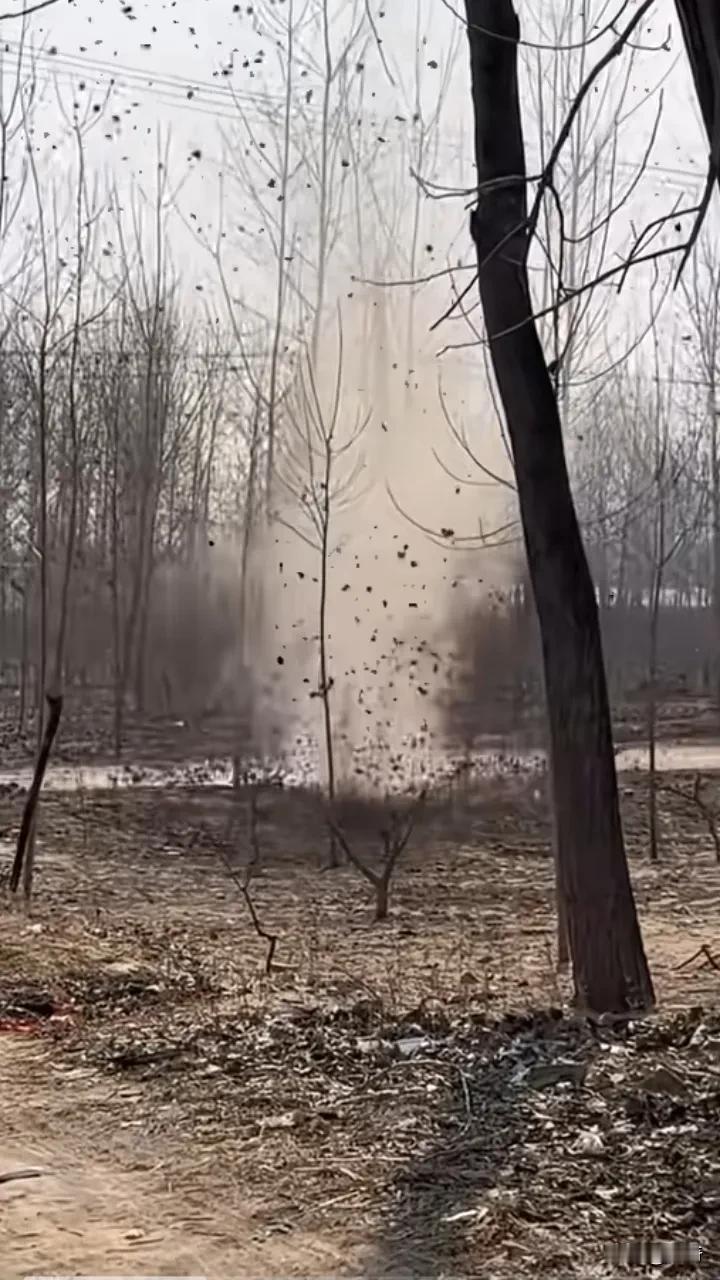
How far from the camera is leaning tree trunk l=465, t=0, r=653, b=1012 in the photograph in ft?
16.2

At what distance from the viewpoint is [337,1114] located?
136 inches

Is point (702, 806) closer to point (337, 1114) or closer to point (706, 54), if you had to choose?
point (337, 1114)

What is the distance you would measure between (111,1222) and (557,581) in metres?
2.94

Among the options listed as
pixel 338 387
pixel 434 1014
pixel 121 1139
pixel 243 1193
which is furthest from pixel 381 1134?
pixel 338 387

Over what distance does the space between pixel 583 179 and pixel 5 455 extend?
8.44m

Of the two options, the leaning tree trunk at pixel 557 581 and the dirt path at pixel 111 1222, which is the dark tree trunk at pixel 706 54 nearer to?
the leaning tree trunk at pixel 557 581

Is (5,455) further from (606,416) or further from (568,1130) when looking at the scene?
(568,1130)

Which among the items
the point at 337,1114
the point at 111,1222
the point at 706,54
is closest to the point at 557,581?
the point at 706,54

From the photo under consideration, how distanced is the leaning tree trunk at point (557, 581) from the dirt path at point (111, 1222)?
2.15 m

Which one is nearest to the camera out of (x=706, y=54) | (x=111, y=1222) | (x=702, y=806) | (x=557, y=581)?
(x=111, y=1222)

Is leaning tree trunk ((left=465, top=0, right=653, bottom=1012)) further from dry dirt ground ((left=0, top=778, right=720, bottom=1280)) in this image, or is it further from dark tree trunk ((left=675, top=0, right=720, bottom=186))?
dark tree trunk ((left=675, top=0, right=720, bottom=186))

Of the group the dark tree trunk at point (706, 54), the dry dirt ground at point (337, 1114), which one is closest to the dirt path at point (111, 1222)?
the dry dirt ground at point (337, 1114)

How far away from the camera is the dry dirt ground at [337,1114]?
2.66 metres

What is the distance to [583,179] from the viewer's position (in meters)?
10.4
